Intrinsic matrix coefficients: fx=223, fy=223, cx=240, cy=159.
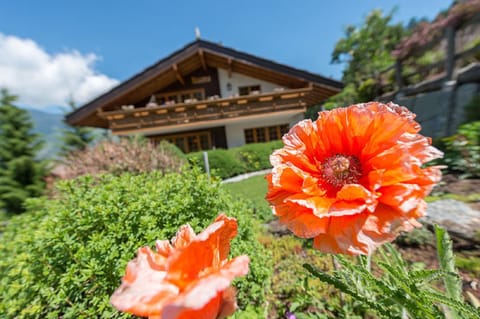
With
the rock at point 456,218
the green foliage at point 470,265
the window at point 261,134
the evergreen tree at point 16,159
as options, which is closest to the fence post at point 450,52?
the window at point 261,134

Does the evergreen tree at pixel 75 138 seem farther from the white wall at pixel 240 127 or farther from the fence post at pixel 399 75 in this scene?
the fence post at pixel 399 75

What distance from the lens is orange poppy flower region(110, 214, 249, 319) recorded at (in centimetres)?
34

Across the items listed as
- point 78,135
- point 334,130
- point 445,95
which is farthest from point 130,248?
point 78,135

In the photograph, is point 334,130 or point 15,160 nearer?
point 334,130

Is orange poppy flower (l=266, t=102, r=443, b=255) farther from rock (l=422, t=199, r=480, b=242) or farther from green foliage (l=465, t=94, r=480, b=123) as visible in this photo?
green foliage (l=465, t=94, r=480, b=123)

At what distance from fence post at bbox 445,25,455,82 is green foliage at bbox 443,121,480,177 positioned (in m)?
5.01

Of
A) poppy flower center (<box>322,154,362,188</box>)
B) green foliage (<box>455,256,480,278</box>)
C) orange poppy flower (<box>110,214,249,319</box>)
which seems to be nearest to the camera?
orange poppy flower (<box>110,214,249,319</box>)

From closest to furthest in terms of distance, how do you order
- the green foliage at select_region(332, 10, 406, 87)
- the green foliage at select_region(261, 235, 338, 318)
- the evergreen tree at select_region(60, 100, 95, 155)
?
1. the green foliage at select_region(261, 235, 338, 318)
2. the evergreen tree at select_region(60, 100, 95, 155)
3. the green foliage at select_region(332, 10, 406, 87)

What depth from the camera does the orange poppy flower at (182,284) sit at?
0.34m

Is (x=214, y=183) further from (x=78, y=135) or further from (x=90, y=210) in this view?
(x=78, y=135)

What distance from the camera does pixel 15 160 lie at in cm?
1330

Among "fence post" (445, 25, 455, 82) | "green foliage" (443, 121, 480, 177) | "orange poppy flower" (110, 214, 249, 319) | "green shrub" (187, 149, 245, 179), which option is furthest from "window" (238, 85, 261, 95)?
"orange poppy flower" (110, 214, 249, 319)

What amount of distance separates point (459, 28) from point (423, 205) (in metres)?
11.2

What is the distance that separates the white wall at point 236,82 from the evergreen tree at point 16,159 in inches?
471
